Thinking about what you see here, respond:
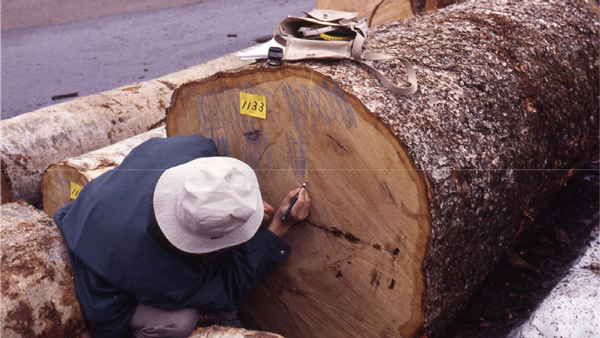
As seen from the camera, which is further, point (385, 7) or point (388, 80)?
point (385, 7)

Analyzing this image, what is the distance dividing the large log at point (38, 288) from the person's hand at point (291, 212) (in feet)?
1.53

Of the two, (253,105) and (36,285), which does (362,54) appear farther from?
(36,285)

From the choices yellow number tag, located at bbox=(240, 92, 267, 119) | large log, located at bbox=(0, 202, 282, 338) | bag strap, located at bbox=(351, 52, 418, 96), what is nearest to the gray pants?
large log, located at bbox=(0, 202, 282, 338)

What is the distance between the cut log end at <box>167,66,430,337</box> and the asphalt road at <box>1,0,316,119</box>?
3.05 meters

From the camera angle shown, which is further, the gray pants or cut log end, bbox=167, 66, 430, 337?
the gray pants

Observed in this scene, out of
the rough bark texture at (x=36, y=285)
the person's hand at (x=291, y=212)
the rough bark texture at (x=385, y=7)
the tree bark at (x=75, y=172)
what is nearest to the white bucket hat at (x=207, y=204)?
the person's hand at (x=291, y=212)

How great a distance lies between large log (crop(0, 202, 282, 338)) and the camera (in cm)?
177

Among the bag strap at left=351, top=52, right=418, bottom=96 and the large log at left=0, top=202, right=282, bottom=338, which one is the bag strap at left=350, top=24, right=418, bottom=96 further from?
the large log at left=0, top=202, right=282, bottom=338

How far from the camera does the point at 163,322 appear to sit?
6.17 ft

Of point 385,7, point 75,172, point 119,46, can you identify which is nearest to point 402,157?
point 75,172

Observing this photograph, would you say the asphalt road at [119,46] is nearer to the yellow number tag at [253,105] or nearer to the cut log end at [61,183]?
the cut log end at [61,183]

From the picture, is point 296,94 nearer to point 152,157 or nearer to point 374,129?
point 374,129

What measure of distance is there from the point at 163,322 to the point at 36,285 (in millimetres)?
483

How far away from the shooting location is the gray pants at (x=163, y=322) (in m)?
1.88
